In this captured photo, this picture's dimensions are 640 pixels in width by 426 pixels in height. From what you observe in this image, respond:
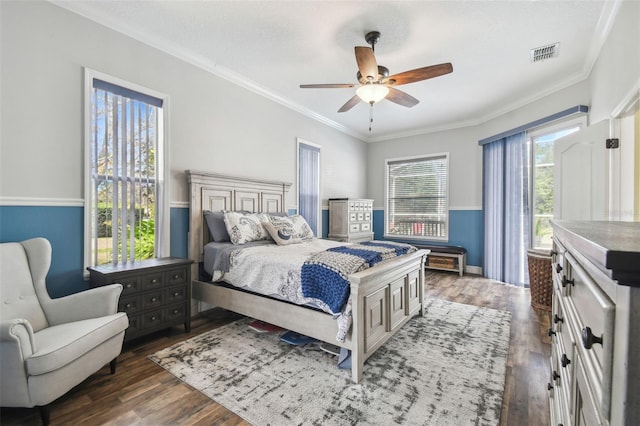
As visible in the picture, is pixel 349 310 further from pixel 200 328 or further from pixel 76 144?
pixel 76 144

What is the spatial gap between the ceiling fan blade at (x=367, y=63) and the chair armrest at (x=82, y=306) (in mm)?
2574

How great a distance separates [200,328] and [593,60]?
495 centimetres

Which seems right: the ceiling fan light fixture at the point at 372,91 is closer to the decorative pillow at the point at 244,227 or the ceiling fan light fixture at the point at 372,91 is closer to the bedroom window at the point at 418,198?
the decorative pillow at the point at 244,227

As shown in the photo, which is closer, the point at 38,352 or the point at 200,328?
the point at 38,352

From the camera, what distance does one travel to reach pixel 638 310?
430 mm

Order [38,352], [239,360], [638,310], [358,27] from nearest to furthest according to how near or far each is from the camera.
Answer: [638,310], [38,352], [239,360], [358,27]

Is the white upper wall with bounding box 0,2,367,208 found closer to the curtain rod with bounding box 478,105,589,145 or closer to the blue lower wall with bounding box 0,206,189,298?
the blue lower wall with bounding box 0,206,189,298

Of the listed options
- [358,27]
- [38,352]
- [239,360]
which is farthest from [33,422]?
[358,27]

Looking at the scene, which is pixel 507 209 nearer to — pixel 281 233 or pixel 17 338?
pixel 281 233

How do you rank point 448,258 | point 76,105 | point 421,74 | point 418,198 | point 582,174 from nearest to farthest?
point 76,105
point 421,74
point 582,174
point 448,258
point 418,198

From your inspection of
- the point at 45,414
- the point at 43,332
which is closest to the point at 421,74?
the point at 43,332

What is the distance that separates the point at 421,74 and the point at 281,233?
81.5 inches

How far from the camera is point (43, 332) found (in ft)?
5.96

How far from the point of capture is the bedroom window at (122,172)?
254 centimetres
